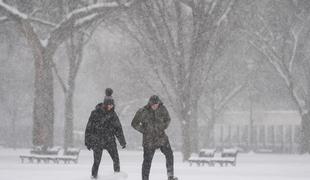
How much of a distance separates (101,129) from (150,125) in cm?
96

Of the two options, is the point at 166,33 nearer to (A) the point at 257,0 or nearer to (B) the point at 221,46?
(B) the point at 221,46

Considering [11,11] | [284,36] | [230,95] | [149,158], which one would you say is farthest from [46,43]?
[230,95]

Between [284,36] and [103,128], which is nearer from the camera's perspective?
[103,128]

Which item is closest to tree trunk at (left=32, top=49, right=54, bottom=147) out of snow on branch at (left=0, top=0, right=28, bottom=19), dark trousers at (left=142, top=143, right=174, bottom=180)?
snow on branch at (left=0, top=0, right=28, bottom=19)

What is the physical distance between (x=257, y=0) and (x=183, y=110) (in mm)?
7903

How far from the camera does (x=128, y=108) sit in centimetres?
4719

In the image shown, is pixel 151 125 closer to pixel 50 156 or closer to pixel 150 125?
pixel 150 125

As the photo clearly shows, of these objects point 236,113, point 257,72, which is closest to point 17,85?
point 257,72

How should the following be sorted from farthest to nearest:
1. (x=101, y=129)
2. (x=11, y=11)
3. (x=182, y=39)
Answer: (x=182, y=39)
(x=11, y=11)
(x=101, y=129)

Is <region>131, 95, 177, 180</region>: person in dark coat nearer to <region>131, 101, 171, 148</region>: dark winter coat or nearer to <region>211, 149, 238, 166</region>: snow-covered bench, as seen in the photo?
<region>131, 101, 171, 148</region>: dark winter coat

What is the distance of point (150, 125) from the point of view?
11.1 m

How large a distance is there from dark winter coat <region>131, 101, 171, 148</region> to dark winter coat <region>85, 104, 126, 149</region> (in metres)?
0.49

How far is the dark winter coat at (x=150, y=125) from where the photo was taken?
11070 millimetres

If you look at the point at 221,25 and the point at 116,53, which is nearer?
the point at 221,25
